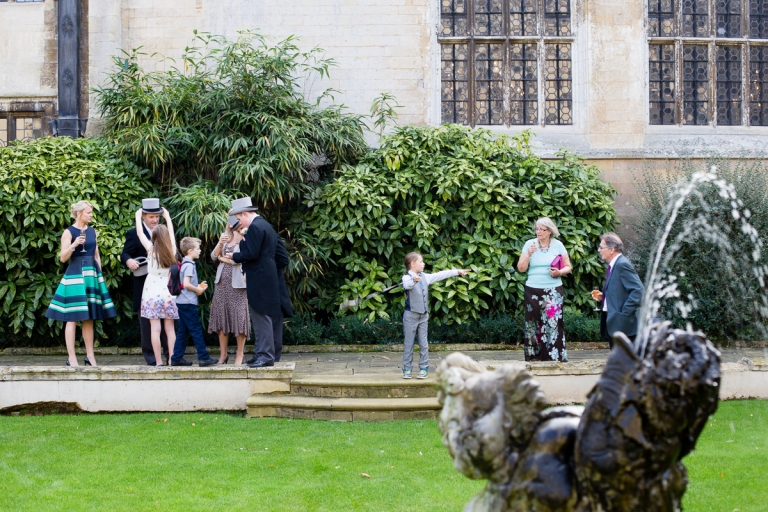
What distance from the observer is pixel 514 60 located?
1417 cm

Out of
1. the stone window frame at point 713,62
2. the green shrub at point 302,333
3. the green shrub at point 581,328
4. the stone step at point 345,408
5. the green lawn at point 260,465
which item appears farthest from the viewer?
the stone window frame at point 713,62

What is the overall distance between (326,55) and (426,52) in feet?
5.54

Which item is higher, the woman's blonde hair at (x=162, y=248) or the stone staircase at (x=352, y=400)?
the woman's blonde hair at (x=162, y=248)

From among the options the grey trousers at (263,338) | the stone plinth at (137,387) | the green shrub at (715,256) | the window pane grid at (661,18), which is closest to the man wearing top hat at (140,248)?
the stone plinth at (137,387)

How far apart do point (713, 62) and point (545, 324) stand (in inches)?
317

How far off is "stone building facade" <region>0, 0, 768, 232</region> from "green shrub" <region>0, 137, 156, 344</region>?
1.93 m

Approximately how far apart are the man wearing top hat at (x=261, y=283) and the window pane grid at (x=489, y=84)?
6.71 metres

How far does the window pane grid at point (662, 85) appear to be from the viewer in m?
14.3

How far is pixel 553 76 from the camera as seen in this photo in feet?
46.3

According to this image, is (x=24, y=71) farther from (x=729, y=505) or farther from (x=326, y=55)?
(x=729, y=505)

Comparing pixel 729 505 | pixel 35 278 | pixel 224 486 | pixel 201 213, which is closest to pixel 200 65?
pixel 201 213

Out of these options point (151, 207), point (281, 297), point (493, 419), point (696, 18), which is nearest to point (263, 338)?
point (281, 297)

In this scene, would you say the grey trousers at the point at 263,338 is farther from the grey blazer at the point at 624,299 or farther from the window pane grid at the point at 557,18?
the window pane grid at the point at 557,18

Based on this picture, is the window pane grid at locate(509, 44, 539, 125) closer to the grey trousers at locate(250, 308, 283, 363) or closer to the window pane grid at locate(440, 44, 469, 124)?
the window pane grid at locate(440, 44, 469, 124)
